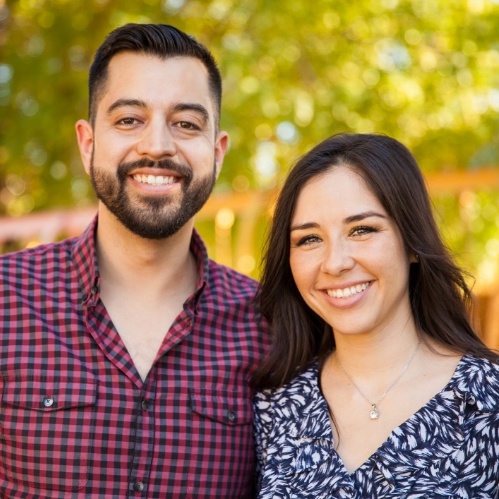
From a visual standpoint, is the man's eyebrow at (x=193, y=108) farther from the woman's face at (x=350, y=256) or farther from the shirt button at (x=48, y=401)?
the shirt button at (x=48, y=401)

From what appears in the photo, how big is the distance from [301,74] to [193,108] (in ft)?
12.2

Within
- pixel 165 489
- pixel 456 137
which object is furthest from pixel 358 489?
pixel 456 137

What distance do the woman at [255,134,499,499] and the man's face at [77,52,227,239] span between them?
33 centimetres

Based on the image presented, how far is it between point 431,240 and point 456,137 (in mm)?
3498

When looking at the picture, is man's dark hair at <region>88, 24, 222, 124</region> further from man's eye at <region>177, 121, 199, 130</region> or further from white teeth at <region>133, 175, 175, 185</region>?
white teeth at <region>133, 175, 175, 185</region>

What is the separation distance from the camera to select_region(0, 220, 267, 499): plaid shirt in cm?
249

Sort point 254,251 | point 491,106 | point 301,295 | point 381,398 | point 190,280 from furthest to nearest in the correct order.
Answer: point 254,251
point 491,106
point 190,280
point 301,295
point 381,398

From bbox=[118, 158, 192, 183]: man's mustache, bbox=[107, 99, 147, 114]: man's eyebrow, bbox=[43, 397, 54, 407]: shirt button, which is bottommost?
bbox=[43, 397, 54, 407]: shirt button

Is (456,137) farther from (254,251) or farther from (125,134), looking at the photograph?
(125,134)

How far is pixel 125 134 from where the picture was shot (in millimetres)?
2693

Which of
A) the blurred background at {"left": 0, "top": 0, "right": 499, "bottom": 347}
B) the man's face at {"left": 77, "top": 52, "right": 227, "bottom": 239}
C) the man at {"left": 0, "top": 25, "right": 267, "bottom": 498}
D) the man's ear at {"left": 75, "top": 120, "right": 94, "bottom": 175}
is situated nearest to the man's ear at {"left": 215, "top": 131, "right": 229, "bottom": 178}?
the man at {"left": 0, "top": 25, "right": 267, "bottom": 498}

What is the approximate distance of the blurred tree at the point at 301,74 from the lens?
5.50 metres

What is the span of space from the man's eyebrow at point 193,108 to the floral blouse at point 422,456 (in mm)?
979

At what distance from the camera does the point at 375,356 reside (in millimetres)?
2457
